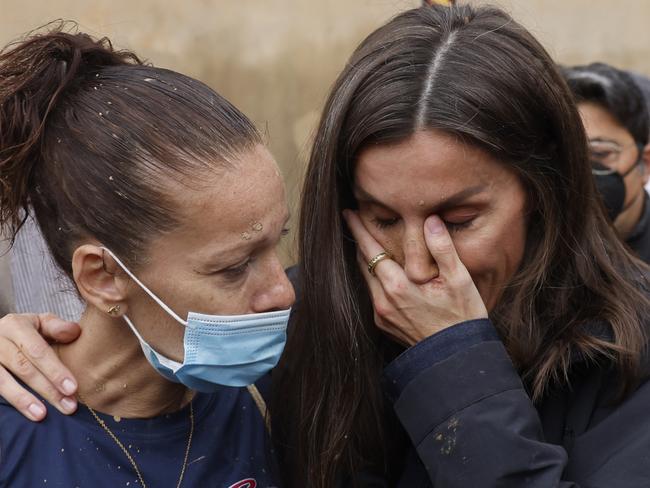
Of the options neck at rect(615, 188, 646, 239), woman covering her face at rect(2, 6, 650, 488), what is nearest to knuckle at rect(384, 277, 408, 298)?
woman covering her face at rect(2, 6, 650, 488)

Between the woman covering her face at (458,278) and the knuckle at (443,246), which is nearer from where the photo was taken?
the woman covering her face at (458,278)

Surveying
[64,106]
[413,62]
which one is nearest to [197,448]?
[64,106]

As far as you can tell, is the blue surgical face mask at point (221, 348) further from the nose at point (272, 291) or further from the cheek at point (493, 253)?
the cheek at point (493, 253)

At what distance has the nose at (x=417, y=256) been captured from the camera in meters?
2.57

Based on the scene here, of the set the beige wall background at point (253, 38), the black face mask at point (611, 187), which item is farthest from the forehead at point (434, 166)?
the beige wall background at point (253, 38)

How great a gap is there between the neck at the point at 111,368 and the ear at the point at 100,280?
0.07m

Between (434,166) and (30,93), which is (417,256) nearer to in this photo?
(434,166)

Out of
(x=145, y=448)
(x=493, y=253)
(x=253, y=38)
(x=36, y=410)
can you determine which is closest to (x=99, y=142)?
(x=36, y=410)

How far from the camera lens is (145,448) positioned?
2.44 metres

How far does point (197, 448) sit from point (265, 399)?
397 millimetres

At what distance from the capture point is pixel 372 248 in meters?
2.67

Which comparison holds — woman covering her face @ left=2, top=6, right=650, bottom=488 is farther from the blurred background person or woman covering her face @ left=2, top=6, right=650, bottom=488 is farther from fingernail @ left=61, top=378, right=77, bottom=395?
the blurred background person

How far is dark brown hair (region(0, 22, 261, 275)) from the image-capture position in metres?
2.32

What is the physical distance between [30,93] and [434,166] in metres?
0.99
